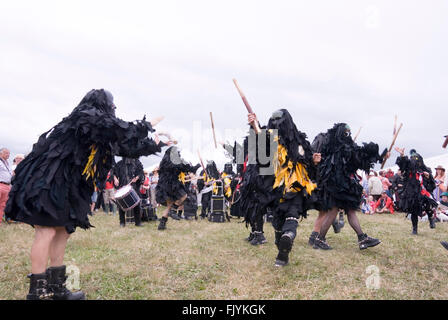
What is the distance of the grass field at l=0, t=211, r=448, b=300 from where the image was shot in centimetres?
389

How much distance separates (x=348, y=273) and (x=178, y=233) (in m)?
4.39

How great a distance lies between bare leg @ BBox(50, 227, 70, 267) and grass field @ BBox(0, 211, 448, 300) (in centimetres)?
50

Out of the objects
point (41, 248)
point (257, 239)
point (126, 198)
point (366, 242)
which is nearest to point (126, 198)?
point (126, 198)

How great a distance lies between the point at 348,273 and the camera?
15.5 ft

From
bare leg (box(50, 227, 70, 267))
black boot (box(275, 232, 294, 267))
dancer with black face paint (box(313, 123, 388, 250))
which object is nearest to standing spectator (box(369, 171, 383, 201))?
dancer with black face paint (box(313, 123, 388, 250))

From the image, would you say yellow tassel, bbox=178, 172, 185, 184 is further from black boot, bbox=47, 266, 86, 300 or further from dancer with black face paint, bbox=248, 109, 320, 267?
black boot, bbox=47, 266, 86, 300

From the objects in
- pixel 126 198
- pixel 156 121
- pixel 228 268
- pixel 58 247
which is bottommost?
pixel 228 268

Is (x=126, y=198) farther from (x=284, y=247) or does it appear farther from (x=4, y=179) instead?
(x=284, y=247)

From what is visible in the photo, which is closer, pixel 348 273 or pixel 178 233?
pixel 348 273

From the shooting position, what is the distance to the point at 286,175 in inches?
192

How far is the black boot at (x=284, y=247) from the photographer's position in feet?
15.1

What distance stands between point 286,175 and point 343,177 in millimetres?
1823
